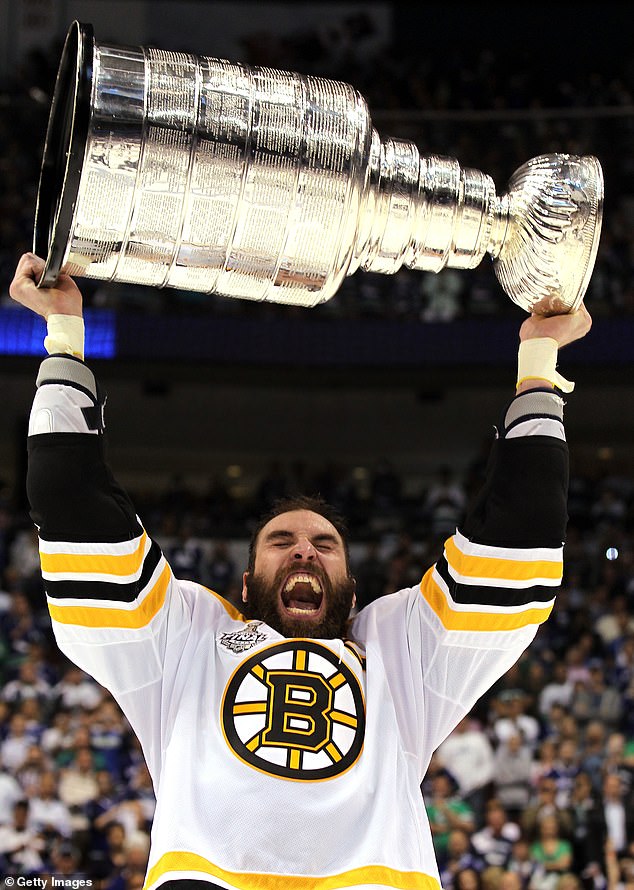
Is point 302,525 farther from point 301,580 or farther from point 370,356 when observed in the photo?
point 370,356

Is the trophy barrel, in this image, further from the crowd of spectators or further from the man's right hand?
the crowd of spectators

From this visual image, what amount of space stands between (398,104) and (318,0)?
320 cm

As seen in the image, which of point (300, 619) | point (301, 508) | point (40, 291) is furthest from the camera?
point (301, 508)

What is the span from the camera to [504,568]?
2154mm

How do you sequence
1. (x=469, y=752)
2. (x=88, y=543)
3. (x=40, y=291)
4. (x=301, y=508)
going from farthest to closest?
(x=469, y=752)
(x=301, y=508)
(x=40, y=291)
(x=88, y=543)

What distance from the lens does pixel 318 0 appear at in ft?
50.1

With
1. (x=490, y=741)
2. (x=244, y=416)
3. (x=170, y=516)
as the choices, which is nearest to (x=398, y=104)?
(x=244, y=416)

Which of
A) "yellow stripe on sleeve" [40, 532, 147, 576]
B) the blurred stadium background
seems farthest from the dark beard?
the blurred stadium background

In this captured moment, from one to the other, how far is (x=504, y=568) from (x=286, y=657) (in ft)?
1.41

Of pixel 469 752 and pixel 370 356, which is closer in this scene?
pixel 469 752

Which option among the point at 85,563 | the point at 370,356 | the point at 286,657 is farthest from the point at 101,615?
the point at 370,356

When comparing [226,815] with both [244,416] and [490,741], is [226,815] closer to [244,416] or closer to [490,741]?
[490,741]

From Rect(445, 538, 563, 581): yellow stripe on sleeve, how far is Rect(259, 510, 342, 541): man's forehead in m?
0.42

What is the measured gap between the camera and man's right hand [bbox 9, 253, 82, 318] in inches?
87.1
